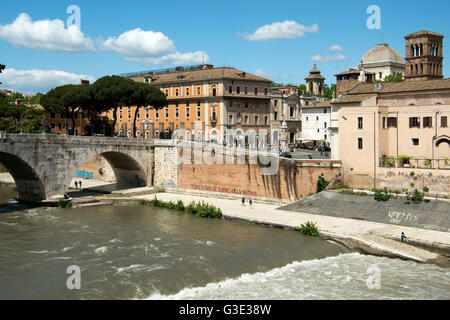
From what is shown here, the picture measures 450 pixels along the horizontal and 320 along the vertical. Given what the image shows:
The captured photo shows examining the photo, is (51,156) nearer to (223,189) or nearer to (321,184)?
(223,189)

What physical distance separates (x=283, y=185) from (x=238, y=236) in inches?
449

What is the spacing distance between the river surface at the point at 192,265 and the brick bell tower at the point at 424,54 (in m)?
44.2

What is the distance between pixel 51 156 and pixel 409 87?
35624mm

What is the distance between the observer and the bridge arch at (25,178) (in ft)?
151

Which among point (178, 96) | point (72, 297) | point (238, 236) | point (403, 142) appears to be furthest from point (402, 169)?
point (178, 96)

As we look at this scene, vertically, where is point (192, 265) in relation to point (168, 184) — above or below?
below

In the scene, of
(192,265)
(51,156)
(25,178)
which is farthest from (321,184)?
(25,178)

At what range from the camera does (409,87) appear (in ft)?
151

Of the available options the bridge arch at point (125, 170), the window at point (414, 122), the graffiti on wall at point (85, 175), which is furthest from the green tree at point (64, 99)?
the window at point (414, 122)

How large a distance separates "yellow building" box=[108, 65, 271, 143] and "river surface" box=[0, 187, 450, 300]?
29597 millimetres

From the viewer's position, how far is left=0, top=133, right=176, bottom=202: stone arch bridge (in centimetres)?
4491

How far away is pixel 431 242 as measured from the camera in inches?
1227

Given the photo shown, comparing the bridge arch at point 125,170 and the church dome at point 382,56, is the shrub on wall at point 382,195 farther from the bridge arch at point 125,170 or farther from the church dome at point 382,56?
the church dome at point 382,56

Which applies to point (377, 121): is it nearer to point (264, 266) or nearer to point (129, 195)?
point (264, 266)
